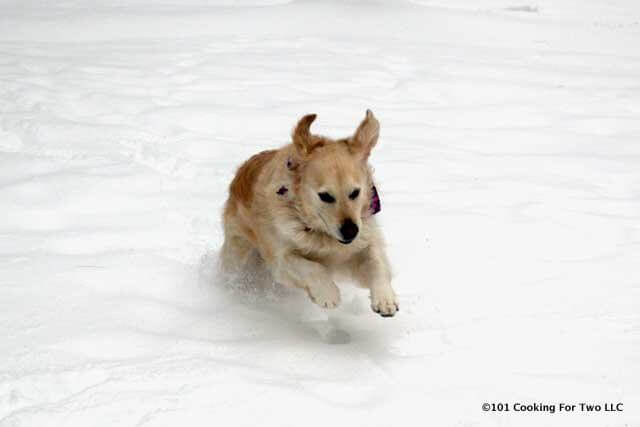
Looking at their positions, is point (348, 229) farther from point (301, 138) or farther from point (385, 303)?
point (301, 138)

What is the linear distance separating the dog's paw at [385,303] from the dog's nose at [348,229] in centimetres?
35

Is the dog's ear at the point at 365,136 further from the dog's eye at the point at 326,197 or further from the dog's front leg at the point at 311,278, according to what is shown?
the dog's front leg at the point at 311,278

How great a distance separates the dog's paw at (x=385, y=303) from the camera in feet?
12.4

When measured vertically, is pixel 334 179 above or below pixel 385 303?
above

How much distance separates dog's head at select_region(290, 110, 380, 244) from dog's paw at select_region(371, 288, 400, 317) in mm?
318

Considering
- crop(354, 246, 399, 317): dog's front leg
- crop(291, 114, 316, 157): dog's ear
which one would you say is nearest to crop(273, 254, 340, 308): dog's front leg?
crop(354, 246, 399, 317): dog's front leg

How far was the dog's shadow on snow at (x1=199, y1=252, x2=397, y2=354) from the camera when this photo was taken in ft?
13.3

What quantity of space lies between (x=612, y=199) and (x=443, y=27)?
8135mm

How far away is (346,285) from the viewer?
486 cm

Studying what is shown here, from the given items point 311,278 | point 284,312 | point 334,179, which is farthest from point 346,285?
point 334,179

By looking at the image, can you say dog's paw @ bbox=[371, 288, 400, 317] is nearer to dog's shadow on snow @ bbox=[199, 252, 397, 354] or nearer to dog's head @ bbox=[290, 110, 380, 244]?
dog's shadow on snow @ bbox=[199, 252, 397, 354]

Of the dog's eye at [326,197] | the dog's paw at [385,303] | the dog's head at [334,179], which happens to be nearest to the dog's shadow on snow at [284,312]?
the dog's paw at [385,303]

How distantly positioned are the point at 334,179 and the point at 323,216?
8.1 inches

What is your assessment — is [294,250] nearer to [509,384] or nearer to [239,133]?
[509,384]
